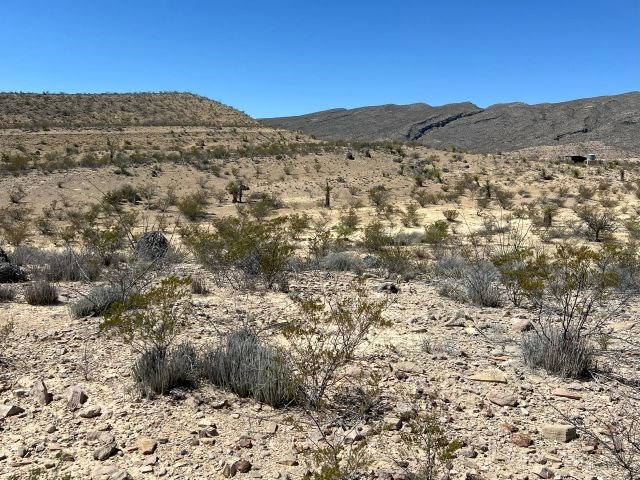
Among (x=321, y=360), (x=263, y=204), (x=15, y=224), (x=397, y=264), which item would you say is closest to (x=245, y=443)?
(x=321, y=360)

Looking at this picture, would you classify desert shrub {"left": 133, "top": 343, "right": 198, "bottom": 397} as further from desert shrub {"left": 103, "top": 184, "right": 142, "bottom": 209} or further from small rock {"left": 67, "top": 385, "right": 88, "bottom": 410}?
desert shrub {"left": 103, "top": 184, "right": 142, "bottom": 209}

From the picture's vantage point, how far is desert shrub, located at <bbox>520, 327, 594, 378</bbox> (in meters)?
5.32

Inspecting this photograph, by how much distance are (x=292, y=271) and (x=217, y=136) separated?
35.1 metres

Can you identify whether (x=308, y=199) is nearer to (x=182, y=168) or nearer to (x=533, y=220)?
(x=182, y=168)

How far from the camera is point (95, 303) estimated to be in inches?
287

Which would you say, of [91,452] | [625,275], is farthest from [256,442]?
[625,275]

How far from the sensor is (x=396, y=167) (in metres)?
32.6

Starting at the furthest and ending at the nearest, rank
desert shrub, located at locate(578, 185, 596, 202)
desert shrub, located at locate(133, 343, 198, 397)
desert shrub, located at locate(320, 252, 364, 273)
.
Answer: desert shrub, located at locate(578, 185, 596, 202)
desert shrub, located at locate(320, 252, 364, 273)
desert shrub, located at locate(133, 343, 198, 397)

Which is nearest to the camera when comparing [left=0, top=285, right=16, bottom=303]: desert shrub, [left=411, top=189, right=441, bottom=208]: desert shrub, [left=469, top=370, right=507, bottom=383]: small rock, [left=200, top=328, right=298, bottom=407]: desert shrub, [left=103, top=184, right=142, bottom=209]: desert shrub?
[left=200, top=328, right=298, bottom=407]: desert shrub

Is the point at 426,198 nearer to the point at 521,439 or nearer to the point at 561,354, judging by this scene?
the point at 561,354

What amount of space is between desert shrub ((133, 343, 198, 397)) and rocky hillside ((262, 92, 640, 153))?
65630mm

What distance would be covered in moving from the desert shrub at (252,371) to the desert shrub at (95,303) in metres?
2.59

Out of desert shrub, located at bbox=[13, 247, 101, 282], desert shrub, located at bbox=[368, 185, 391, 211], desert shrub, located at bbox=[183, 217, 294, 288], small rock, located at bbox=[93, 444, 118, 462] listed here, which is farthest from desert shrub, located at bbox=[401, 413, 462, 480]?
desert shrub, located at bbox=[368, 185, 391, 211]

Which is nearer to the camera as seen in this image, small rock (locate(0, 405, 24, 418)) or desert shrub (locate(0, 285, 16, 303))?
small rock (locate(0, 405, 24, 418))
